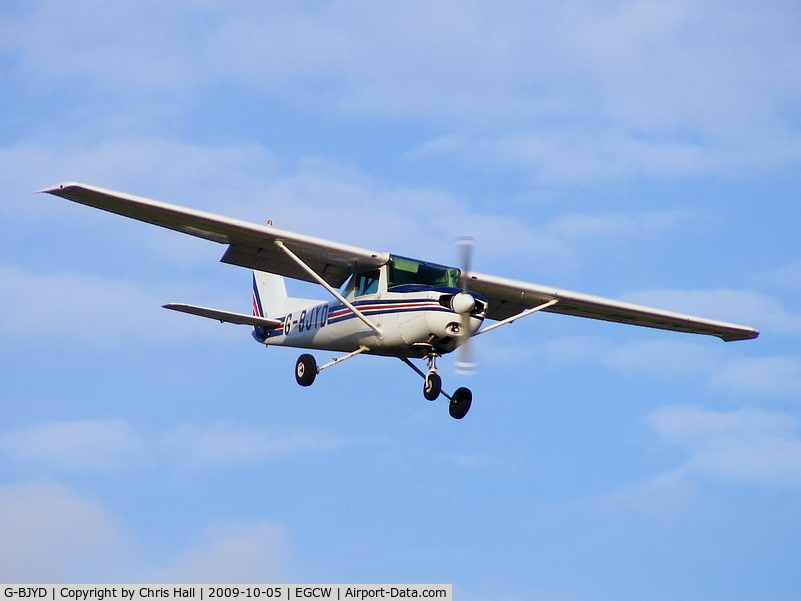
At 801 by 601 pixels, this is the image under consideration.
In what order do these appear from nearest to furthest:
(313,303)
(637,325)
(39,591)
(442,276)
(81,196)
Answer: (39,591) → (81,196) → (442,276) → (313,303) → (637,325)

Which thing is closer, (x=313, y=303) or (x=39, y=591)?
(x=39, y=591)

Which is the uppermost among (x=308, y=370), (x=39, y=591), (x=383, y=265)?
(x=383, y=265)

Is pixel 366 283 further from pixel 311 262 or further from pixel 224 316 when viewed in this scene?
pixel 224 316

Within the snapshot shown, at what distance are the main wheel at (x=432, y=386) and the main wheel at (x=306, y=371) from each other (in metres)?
2.72

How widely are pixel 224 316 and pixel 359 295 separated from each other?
321 centimetres

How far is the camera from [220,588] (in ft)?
71.1

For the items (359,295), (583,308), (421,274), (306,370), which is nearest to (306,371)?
(306,370)

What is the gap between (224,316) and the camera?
1147 inches

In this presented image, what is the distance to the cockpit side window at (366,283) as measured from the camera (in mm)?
27359

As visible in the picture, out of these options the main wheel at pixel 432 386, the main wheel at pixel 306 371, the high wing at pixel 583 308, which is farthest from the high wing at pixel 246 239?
the high wing at pixel 583 308

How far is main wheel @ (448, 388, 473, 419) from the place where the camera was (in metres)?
27.4

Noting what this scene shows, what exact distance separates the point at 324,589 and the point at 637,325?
44.8ft

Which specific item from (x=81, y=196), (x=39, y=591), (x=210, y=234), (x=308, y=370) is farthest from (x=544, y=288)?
(x=39, y=591)

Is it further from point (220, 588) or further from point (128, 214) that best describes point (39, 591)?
point (128, 214)
